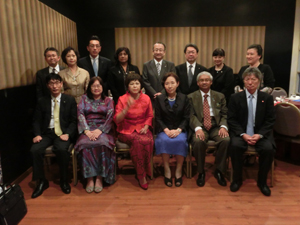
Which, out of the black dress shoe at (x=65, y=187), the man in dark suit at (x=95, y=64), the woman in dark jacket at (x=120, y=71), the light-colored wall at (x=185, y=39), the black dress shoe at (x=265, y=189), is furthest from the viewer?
the light-colored wall at (x=185, y=39)

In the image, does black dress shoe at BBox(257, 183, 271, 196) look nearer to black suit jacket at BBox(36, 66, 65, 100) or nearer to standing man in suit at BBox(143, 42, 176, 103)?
standing man in suit at BBox(143, 42, 176, 103)

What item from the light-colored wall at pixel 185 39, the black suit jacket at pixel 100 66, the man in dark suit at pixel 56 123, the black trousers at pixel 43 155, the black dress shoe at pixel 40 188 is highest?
the light-colored wall at pixel 185 39

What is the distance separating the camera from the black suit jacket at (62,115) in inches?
114

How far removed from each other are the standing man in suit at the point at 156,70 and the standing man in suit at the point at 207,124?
1.79ft

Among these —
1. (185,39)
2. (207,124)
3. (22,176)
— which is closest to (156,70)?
(207,124)

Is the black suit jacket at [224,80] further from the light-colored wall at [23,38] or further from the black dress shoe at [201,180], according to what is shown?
the light-colored wall at [23,38]

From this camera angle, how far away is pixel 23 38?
119 inches

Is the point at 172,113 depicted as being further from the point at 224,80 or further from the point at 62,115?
the point at 62,115

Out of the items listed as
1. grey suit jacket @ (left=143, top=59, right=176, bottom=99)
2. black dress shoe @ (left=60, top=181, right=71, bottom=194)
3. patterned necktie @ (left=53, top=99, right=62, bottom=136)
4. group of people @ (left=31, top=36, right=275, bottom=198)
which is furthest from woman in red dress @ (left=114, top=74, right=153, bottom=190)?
black dress shoe @ (left=60, top=181, right=71, bottom=194)

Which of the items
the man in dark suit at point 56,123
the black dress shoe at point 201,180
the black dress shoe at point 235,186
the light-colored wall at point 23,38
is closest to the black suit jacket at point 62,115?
the man in dark suit at point 56,123

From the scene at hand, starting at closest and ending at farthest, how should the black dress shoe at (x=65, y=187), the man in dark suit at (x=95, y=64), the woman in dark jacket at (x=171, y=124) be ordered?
1. the black dress shoe at (x=65, y=187)
2. the woman in dark jacket at (x=171, y=124)
3. the man in dark suit at (x=95, y=64)

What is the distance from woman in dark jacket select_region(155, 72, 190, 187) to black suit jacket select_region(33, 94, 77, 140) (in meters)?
1.00

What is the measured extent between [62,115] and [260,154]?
2.27 m

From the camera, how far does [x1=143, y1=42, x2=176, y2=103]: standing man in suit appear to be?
3.42 metres
